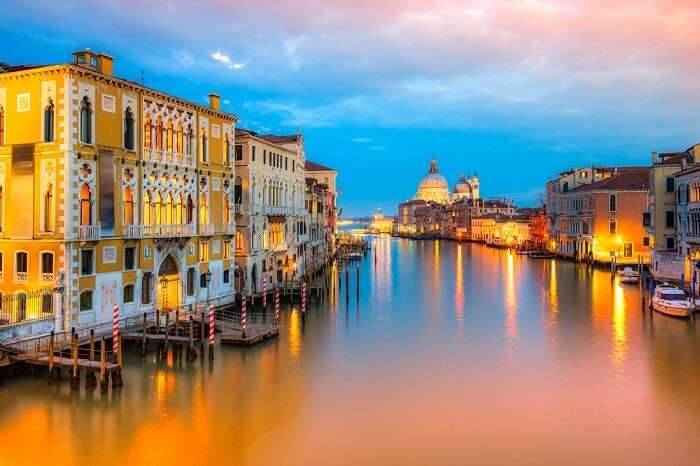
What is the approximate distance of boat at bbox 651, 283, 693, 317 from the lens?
2264cm

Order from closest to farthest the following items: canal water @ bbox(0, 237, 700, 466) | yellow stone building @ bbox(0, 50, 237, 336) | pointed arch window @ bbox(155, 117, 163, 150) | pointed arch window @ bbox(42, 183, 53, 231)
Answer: canal water @ bbox(0, 237, 700, 466), yellow stone building @ bbox(0, 50, 237, 336), pointed arch window @ bbox(42, 183, 53, 231), pointed arch window @ bbox(155, 117, 163, 150)

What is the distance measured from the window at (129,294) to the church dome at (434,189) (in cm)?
15348

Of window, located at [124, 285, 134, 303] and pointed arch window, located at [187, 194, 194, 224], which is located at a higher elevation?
pointed arch window, located at [187, 194, 194, 224]

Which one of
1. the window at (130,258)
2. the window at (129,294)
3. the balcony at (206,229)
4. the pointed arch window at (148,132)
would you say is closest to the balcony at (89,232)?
the window at (130,258)

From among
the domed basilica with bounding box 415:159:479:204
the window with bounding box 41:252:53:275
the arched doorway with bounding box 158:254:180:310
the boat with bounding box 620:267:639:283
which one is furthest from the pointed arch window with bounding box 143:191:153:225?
the domed basilica with bounding box 415:159:479:204

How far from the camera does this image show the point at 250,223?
26797 mm

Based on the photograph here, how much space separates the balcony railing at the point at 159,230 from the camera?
1844cm

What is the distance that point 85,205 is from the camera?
16.9 m

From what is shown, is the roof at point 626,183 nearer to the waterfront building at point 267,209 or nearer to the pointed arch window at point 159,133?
the waterfront building at point 267,209

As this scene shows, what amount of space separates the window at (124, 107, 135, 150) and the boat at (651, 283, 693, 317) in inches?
802

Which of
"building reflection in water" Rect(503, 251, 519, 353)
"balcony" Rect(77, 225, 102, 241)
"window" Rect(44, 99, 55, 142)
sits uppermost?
"window" Rect(44, 99, 55, 142)

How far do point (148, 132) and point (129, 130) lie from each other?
A: 3.00 ft

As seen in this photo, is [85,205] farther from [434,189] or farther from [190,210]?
Result: [434,189]

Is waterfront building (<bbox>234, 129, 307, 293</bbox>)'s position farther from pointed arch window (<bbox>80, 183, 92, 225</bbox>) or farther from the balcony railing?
pointed arch window (<bbox>80, 183, 92, 225</bbox>)
